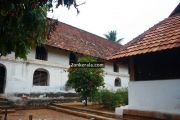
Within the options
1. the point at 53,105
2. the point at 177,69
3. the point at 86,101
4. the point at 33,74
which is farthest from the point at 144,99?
the point at 33,74

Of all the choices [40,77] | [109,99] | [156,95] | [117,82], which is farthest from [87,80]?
[117,82]

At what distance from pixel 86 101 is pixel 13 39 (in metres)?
10.2

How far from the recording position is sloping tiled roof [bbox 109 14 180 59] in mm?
7488

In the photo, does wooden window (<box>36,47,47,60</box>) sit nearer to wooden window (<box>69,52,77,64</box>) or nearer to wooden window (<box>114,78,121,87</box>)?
wooden window (<box>69,52,77,64</box>)

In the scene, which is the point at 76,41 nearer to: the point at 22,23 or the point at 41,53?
the point at 41,53

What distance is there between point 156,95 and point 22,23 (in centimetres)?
502

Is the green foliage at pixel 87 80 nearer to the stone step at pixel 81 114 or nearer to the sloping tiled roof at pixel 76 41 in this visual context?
the stone step at pixel 81 114

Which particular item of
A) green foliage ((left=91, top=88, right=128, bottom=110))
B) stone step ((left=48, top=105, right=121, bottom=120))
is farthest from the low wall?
green foliage ((left=91, top=88, right=128, bottom=110))

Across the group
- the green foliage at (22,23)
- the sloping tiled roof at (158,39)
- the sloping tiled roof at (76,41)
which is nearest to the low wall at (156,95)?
the sloping tiled roof at (158,39)

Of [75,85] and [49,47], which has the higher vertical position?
[49,47]

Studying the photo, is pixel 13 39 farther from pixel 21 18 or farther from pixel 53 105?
pixel 53 105

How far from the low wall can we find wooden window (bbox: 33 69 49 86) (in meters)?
11.7

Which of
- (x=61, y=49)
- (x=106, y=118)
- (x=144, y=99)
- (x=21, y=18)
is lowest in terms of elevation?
(x=106, y=118)

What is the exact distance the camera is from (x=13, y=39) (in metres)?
5.39
